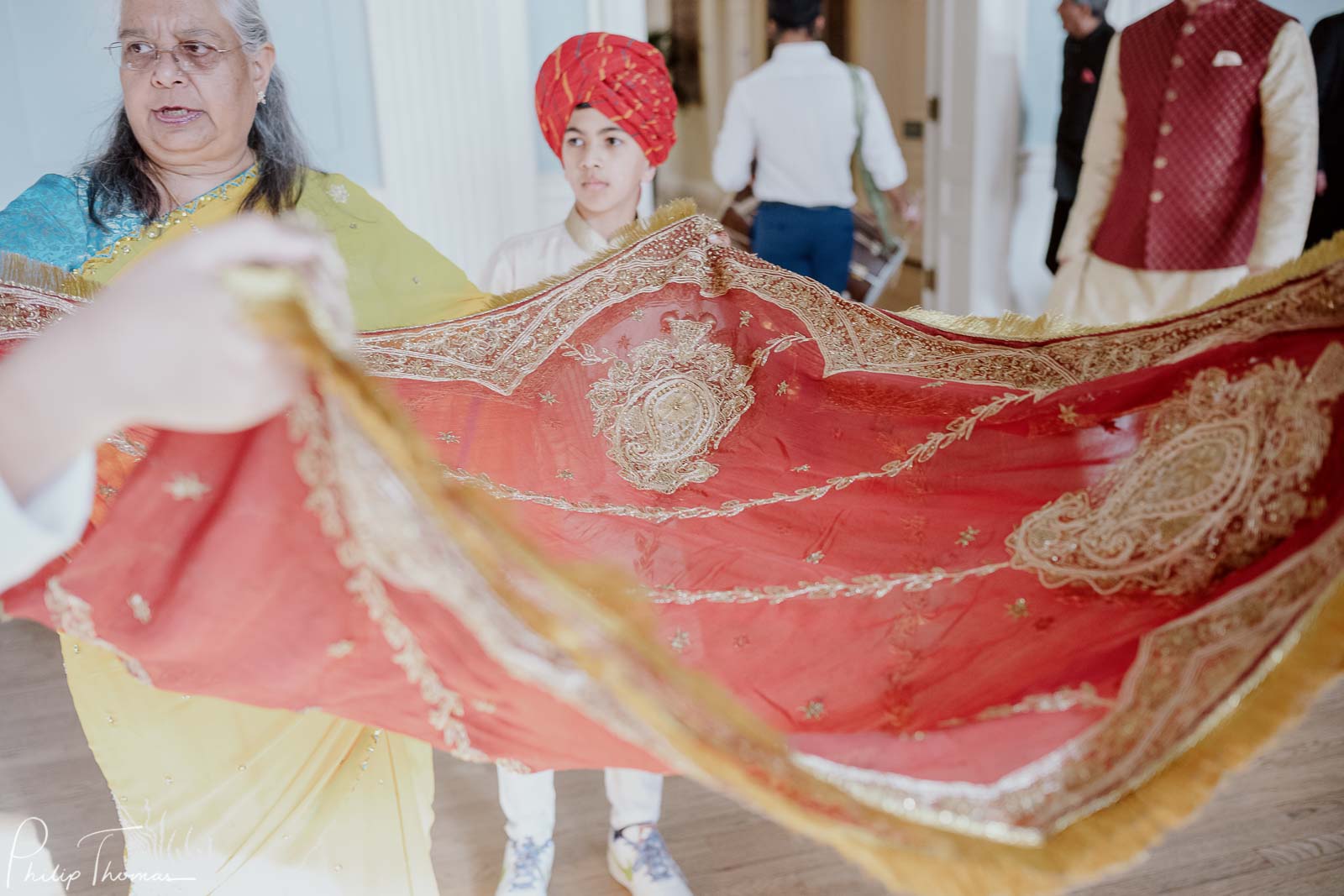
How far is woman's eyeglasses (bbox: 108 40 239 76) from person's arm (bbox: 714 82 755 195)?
76.9 inches

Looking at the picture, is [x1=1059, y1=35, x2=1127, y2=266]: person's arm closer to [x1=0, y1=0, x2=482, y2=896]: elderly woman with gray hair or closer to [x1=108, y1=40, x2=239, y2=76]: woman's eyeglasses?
A: [x1=0, y1=0, x2=482, y2=896]: elderly woman with gray hair

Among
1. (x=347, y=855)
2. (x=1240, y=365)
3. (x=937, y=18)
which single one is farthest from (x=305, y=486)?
(x=937, y=18)

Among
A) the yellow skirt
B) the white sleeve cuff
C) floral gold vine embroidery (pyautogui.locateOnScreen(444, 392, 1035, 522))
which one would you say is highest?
the white sleeve cuff

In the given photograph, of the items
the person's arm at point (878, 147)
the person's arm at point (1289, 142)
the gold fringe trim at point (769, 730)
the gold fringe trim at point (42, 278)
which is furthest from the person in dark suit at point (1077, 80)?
the gold fringe trim at point (42, 278)

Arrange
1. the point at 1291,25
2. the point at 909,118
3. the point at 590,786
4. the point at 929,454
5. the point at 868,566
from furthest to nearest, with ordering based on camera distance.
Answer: the point at 909,118 → the point at 1291,25 → the point at 590,786 → the point at 929,454 → the point at 868,566

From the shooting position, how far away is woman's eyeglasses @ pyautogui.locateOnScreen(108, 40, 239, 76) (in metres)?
1.46

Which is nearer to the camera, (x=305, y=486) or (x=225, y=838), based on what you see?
(x=305, y=486)

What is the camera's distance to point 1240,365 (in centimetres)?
112

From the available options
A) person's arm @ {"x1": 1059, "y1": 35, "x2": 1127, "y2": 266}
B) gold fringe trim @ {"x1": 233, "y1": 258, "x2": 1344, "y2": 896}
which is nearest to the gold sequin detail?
gold fringe trim @ {"x1": 233, "y1": 258, "x2": 1344, "y2": 896}

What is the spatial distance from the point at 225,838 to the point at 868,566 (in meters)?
0.97

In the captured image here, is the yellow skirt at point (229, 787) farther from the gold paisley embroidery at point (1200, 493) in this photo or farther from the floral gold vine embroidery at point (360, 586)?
the gold paisley embroidery at point (1200, 493)

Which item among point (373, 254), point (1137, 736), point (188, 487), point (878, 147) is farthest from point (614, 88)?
point (878, 147)

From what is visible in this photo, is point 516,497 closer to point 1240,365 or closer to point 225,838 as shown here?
point 225,838

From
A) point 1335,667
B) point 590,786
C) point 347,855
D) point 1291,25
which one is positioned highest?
point 1291,25
